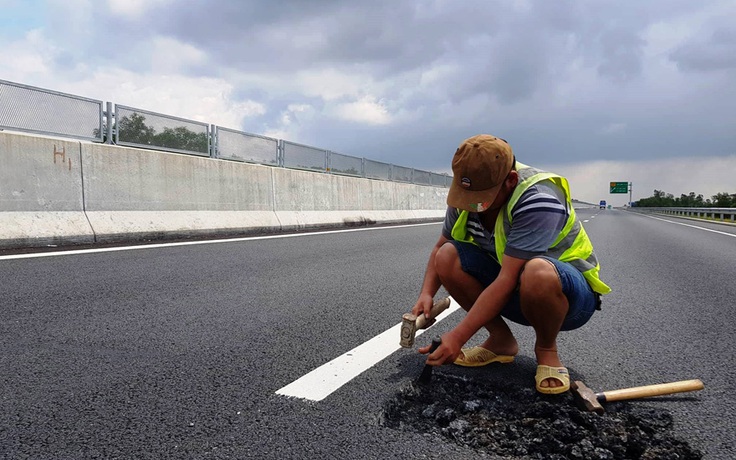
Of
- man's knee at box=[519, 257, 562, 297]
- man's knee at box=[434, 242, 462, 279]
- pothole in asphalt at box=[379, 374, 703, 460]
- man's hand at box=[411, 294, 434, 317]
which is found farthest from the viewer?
man's knee at box=[434, 242, 462, 279]

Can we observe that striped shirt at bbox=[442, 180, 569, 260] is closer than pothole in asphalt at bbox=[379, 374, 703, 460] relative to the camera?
No

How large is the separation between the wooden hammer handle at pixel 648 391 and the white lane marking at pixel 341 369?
1.15 meters

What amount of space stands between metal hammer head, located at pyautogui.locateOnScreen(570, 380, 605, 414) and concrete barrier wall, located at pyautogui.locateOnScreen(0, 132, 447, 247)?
681 centimetres

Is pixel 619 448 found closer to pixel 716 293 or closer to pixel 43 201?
pixel 716 293

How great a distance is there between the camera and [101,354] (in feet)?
8.87

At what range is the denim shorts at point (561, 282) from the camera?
2287mm

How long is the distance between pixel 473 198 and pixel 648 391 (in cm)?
122

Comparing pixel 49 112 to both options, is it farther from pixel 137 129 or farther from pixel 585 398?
pixel 585 398

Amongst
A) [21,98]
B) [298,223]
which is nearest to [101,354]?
[21,98]

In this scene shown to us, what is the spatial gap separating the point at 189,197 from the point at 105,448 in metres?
7.73

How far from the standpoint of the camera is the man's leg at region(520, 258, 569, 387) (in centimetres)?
221

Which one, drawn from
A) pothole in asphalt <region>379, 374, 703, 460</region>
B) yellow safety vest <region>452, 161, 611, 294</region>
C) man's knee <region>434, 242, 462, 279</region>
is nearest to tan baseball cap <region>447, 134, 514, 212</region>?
yellow safety vest <region>452, 161, 611, 294</region>

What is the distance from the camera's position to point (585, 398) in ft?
7.00

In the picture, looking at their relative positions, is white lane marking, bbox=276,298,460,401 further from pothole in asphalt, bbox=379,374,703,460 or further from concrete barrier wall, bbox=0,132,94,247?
concrete barrier wall, bbox=0,132,94,247
